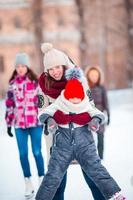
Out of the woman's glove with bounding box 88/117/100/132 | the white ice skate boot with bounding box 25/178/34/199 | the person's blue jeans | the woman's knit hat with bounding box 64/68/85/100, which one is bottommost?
the white ice skate boot with bounding box 25/178/34/199

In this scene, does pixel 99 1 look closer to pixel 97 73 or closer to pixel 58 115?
pixel 97 73

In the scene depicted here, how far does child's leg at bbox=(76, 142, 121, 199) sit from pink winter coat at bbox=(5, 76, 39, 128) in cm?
160

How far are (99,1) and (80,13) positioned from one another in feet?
25.2

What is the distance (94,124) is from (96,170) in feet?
1.28

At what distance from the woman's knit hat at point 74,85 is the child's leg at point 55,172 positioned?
1.51 ft

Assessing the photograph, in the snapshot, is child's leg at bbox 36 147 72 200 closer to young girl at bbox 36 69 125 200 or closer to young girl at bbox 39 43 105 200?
young girl at bbox 36 69 125 200

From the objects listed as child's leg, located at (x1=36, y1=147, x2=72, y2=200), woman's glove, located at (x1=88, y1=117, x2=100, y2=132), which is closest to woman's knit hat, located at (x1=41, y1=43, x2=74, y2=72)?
woman's glove, located at (x1=88, y1=117, x2=100, y2=132)

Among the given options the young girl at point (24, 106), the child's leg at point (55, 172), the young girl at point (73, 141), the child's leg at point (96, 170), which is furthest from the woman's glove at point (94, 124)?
the young girl at point (24, 106)

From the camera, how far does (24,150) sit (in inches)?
226

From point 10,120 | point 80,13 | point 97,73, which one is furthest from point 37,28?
point 10,120

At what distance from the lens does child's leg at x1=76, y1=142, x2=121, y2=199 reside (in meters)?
4.23

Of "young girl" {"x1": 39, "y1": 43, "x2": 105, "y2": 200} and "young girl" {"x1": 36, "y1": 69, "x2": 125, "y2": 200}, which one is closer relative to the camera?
"young girl" {"x1": 36, "y1": 69, "x2": 125, "y2": 200}

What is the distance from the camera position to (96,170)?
167 inches

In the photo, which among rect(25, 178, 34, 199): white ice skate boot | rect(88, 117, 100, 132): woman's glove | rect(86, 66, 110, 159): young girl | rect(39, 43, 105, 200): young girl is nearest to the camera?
rect(88, 117, 100, 132): woman's glove
